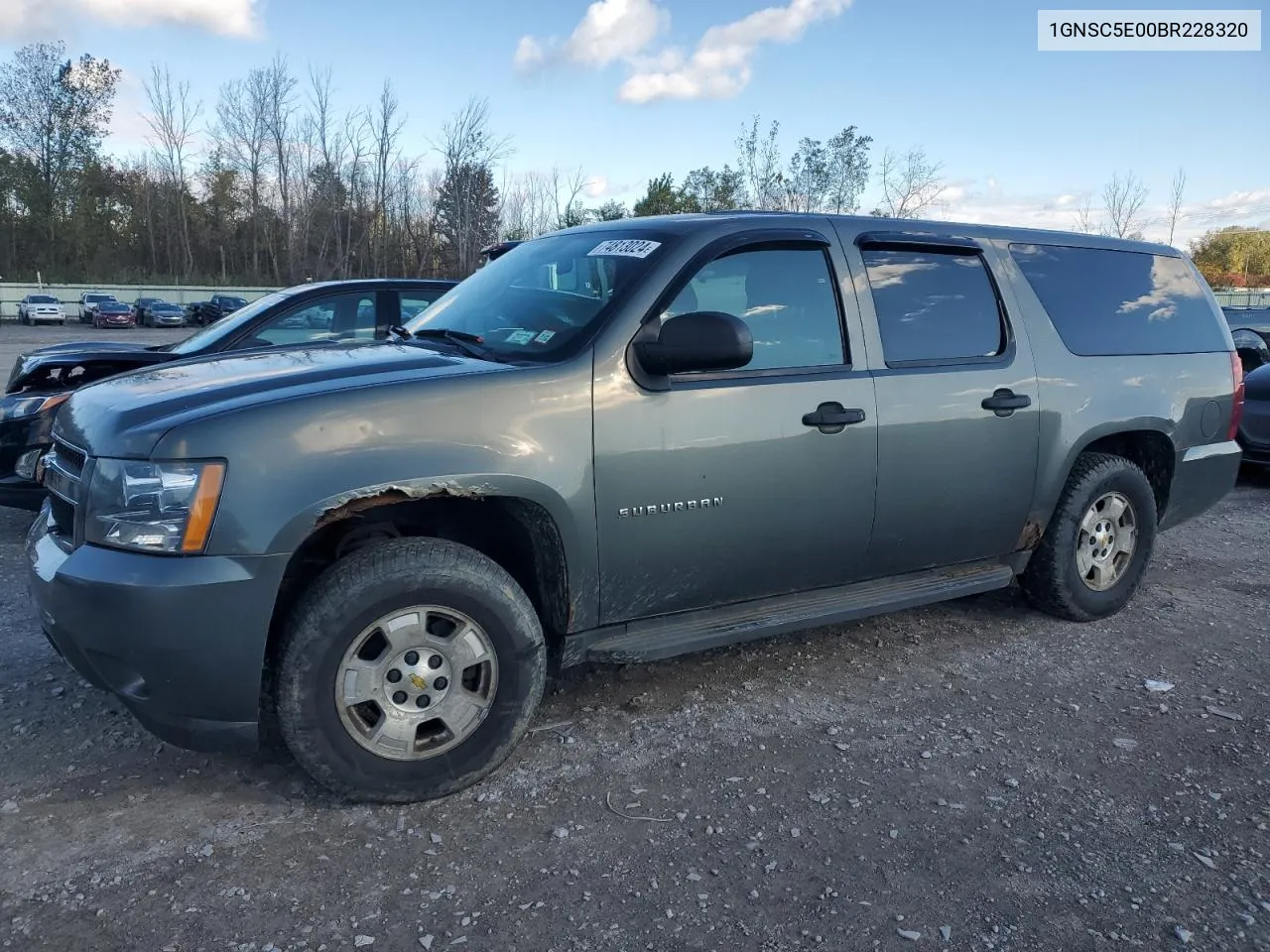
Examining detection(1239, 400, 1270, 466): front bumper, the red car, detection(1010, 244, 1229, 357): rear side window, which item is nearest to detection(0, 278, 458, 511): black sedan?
detection(1010, 244, 1229, 357): rear side window

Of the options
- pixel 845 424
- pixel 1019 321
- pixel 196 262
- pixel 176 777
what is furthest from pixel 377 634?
pixel 196 262

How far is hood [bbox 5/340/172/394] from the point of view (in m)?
5.93

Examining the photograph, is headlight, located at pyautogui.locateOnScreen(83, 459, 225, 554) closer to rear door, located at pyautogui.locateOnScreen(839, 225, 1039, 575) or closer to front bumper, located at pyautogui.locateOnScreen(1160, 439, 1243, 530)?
rear door, located at pyautogui.locateOnScreen(839, 225, 1039, 575)

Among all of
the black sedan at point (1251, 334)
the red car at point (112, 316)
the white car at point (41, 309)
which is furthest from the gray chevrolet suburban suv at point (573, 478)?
the white car at point (41, 309)

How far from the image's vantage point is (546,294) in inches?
143

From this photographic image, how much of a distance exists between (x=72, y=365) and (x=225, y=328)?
37.7 inches

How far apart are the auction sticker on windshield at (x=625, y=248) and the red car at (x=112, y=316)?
44.3 m

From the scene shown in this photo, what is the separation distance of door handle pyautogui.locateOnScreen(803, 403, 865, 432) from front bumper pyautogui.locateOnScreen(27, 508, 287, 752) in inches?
76.5

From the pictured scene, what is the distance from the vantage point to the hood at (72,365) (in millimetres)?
5930

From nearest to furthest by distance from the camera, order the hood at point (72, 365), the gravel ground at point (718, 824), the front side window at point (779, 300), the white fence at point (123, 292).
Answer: the gravel ground at point (718, 824) → the front side window at point (779, 300) → the hood at point (72, 365) → the white fence at point (123, 292)

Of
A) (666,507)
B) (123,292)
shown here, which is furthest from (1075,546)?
(123,292)

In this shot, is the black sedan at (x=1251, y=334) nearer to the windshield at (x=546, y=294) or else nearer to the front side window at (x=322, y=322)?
the windshield at (x=546, y=294)

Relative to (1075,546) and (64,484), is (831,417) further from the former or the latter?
(64,484)

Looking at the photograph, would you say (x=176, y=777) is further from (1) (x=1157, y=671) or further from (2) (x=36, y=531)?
(1) (x=1157, y=671)
